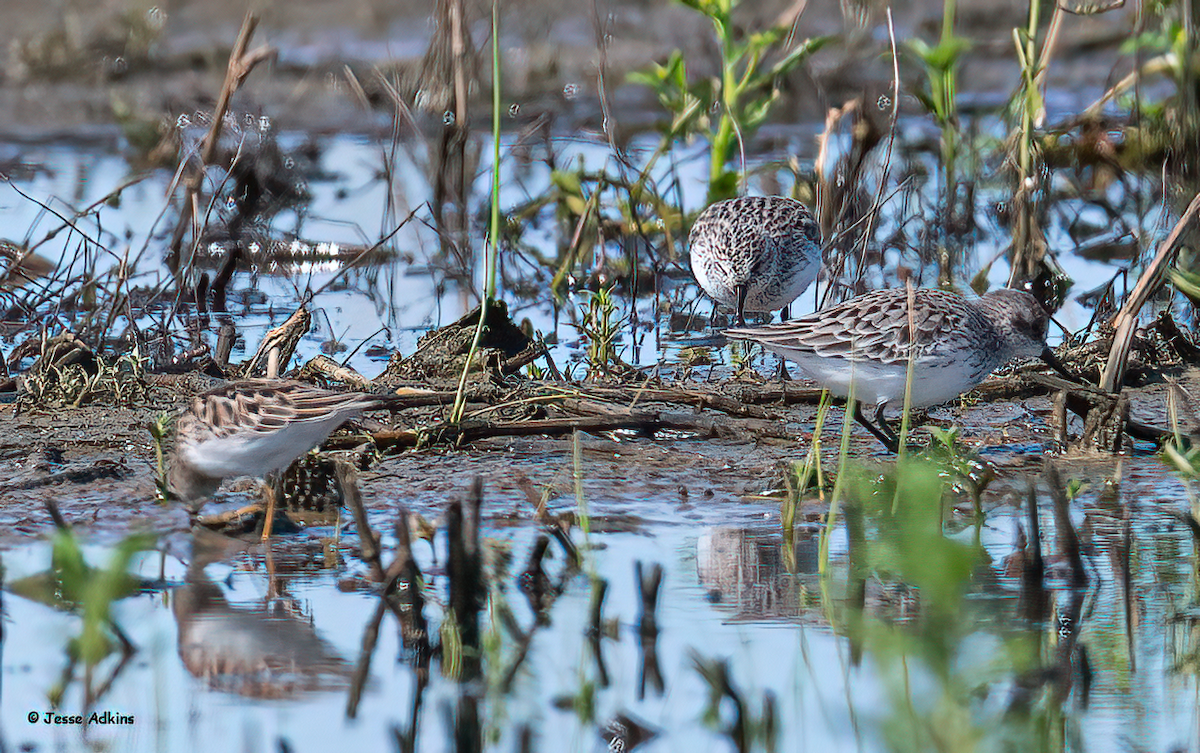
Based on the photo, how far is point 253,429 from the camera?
559 cm

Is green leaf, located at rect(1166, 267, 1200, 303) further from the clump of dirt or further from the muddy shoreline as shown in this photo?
the clump of dirt

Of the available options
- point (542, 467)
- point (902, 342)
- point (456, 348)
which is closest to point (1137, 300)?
point (902, 342)

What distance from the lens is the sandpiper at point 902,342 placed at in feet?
20.6

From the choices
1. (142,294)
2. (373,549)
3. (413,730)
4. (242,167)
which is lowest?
(413,730)

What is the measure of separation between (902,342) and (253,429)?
2601mm

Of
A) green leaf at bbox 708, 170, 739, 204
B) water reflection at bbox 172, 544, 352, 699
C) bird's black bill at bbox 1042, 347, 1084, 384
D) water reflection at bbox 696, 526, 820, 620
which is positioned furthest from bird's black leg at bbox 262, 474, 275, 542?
green leaf at bbox 708, 170, 739, 204

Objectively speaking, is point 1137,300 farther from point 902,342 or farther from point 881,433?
point 881,433

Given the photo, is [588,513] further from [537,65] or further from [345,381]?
[537,65]

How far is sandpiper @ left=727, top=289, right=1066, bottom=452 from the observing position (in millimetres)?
6293

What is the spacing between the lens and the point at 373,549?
4.59 meters

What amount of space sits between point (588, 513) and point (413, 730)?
202 centimetres

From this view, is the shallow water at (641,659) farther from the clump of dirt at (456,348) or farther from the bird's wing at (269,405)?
the clump of dirt at (456,348)

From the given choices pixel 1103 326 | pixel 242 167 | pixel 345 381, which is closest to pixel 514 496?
pixel 345 381

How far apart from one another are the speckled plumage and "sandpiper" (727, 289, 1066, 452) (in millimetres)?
1842
